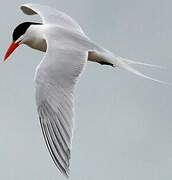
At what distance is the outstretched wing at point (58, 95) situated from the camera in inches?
315

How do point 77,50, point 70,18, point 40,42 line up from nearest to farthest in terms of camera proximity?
1. point 77,50
2. point 40,42
3. point 70,18

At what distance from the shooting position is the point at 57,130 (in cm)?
820

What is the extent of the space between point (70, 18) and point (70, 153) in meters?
4.58

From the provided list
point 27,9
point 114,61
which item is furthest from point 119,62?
Answer: point 27,9

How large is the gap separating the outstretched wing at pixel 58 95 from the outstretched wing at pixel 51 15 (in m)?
1.61

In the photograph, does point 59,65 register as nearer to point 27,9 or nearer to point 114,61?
point 114,61

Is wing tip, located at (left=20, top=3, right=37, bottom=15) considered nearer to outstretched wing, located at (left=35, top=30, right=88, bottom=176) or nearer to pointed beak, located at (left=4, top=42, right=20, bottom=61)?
pointed beak, located at (left=4, top=42, right=20, bottom=61)

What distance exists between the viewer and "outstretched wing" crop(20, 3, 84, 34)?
11453mm

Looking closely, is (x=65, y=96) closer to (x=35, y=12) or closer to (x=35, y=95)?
(x=35, y=95)

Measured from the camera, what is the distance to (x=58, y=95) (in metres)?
8.67

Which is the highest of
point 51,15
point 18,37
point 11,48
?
point 51,15

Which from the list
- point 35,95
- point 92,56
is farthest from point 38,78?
point 92,56

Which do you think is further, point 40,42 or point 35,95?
point 40,42

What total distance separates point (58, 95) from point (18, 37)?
2.77 m
